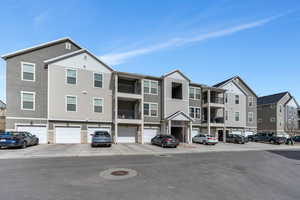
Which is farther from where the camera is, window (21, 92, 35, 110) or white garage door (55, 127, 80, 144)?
white garage door (55, 127, 80, 144)

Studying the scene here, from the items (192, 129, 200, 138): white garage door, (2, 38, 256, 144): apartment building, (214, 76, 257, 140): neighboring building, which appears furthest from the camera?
(214, 76, 257, 140): neighboring building

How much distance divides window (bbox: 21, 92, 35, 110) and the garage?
404 inches

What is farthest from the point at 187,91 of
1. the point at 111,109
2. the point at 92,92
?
the point at 92,92

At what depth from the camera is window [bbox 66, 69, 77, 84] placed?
21750 millimetres

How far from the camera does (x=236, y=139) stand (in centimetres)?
2816

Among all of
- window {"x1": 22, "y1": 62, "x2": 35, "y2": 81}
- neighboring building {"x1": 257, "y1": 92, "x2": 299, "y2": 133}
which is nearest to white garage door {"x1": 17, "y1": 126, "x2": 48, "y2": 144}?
window {"x1": 22, "y1": 62, "x2": 35, "y2": 81}

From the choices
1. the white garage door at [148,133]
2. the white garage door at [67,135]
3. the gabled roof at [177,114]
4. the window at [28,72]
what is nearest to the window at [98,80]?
the white garage door at [67,135]

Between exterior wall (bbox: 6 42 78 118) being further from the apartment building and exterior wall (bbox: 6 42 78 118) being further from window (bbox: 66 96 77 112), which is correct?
window (bbox: 66 96 77 112)

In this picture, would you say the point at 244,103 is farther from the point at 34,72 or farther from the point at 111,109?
the point at 34,72

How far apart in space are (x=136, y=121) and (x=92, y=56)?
9932 millimetres

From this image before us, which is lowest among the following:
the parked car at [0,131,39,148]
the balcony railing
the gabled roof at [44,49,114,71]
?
the parked car at [0,131,39,148]

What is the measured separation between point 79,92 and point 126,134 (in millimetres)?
7925

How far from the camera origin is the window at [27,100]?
20.1 metres

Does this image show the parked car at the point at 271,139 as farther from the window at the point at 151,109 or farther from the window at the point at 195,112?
the window at the point at 151,109
